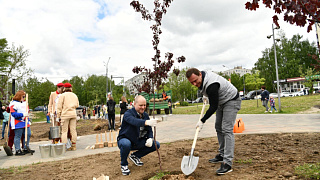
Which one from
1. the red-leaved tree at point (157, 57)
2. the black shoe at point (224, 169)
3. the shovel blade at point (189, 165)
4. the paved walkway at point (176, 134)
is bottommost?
the paved walkway at point (176, 134)

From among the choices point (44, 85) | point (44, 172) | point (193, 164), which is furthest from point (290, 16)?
point (44, 85)

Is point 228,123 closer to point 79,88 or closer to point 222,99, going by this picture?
point 222,99

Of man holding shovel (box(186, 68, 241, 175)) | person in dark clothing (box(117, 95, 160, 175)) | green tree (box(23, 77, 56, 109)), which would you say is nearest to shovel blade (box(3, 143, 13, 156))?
person in dark clothing (box(117, 95, 160, 175))

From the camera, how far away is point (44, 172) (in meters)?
3.98

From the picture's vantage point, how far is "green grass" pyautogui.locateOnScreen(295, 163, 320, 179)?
2.76m

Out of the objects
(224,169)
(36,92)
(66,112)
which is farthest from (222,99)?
(36,92)

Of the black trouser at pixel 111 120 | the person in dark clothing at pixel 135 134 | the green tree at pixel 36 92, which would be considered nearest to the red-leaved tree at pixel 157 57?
the person in dark clothing at pixel 135 134

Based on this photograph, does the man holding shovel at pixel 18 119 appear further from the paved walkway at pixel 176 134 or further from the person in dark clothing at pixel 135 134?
the person in dark clothing at pixel 135 134

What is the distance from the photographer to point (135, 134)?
367 centimetres

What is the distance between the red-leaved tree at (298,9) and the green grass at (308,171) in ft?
5.74

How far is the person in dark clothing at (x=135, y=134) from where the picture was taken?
344 centimetres

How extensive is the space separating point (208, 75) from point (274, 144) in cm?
259

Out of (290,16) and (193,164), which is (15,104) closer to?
(193,164)

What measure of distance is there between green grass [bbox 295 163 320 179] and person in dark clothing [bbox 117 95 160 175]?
2.04 m
